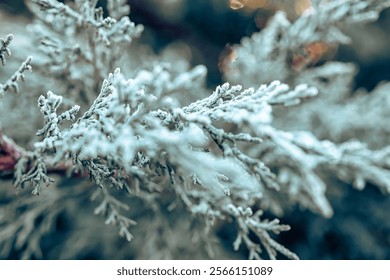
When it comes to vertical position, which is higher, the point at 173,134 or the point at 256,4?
the point at 173,134

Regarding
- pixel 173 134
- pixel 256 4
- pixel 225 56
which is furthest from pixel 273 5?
pixel 173 134

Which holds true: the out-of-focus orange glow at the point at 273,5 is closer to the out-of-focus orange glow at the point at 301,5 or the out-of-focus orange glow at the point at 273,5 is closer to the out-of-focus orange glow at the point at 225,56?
the out-of-focus orange glow at the point at 301,5

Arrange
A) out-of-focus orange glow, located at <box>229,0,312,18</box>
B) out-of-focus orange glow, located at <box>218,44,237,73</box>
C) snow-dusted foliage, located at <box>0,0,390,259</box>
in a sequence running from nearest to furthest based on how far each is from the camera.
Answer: snow-dusted foliage, located at <box>0,0,390,259</box> < out-of-focus orange glow, located at <box>229,0,312,18</box> < out-of-focus orange glow, located at <box>218,44,237,73</box>

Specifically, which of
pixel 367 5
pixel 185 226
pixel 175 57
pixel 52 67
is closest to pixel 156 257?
pixel 185 226

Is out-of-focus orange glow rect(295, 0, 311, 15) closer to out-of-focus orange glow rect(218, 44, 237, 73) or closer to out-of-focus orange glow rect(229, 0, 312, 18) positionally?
out-of-focus orange glow rect(229, 0, 312, 18)

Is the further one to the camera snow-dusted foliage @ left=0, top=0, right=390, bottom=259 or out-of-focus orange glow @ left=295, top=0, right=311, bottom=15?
out-of-focus orange glow @ left=295, top=0, right=311, bottom=15

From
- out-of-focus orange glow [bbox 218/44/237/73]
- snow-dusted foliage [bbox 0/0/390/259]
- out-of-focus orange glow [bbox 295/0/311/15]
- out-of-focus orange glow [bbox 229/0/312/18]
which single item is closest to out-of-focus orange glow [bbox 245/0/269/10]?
out-of-focus orange glow [bbox 229/0/312/18]

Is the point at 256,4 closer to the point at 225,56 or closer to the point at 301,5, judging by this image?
the point at 301,5

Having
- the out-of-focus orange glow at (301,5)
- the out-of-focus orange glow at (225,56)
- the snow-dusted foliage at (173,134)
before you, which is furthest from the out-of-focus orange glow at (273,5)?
the snow-dusted foliage at (173,134)

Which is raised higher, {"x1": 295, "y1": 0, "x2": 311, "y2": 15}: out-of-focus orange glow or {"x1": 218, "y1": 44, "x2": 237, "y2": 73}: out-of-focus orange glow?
{"x1": 295, "y1": 0, "x2": 311, "y2": 15}: out-of-focus orange glow
